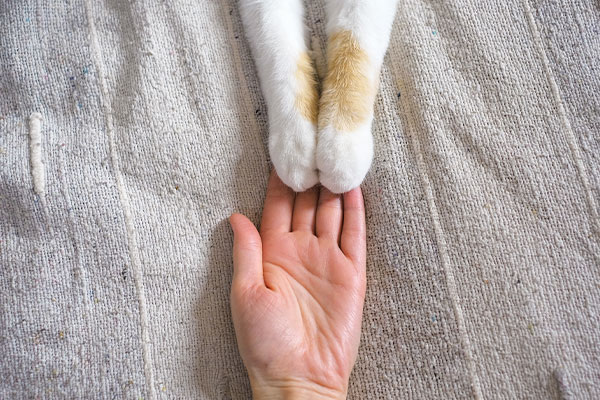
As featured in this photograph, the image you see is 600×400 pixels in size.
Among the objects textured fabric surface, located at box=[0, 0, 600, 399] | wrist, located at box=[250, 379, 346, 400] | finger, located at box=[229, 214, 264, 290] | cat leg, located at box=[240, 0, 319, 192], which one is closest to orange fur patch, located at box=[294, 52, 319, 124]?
cat leg, located at box=[240, 0, 319, 192]

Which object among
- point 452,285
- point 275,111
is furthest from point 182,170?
point 452,285

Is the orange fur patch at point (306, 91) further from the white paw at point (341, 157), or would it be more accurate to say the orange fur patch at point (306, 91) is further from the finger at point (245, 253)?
the finger at point (245, 253)

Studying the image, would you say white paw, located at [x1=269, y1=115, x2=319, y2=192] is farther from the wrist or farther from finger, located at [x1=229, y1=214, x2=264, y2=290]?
the wrist

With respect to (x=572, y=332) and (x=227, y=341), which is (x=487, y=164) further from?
(x=227, y=341)

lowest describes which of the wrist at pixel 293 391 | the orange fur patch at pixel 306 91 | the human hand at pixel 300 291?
the wrist at pixel 293 391

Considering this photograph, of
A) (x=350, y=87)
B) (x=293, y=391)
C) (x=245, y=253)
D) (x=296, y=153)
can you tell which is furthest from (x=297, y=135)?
(x=293, y=391)

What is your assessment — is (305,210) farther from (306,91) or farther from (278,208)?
(306,91)

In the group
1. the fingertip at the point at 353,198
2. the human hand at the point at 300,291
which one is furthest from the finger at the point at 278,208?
the fingertip at the point at 353,198
